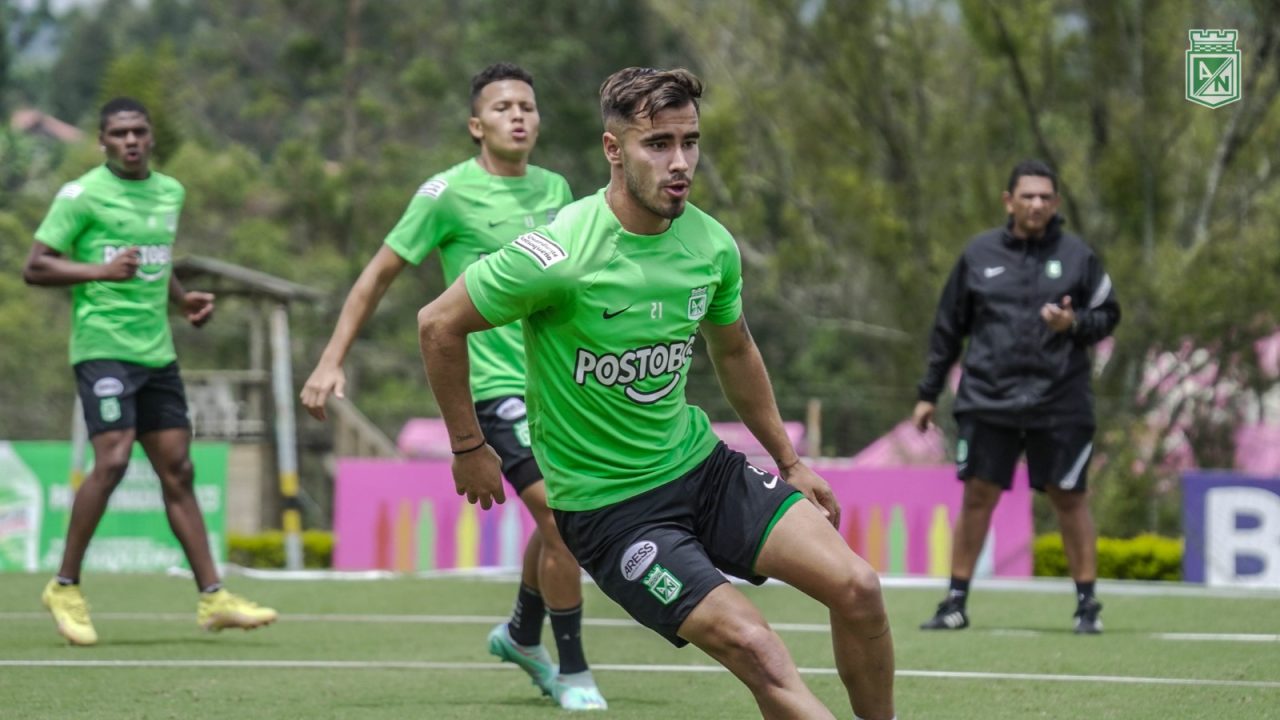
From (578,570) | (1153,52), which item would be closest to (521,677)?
(578,570)

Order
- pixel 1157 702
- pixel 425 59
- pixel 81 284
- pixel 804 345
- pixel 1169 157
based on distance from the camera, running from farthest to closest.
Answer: pixel 425 59
pixel 804 345
pixel 1169 157
pixel 81 284
pixel 1157 702

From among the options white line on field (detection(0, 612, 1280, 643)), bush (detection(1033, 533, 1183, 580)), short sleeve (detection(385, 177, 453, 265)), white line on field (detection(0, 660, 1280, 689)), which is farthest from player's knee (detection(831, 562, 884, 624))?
bush (detection(1033, 533, 1183, 580))

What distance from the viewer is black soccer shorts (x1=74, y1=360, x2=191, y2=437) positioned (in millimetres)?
8469

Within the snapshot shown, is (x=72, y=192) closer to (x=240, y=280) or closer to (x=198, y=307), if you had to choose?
(x=198, y=307)

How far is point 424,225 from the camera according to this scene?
6848 mm

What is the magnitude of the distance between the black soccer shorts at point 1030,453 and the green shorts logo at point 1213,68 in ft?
5.88

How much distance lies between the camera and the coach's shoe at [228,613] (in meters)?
8.31

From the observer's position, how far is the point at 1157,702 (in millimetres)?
6246

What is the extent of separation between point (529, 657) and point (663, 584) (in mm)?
2401

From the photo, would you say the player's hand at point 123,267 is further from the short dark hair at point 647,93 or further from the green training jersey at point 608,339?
the short dark hair at point 647,93

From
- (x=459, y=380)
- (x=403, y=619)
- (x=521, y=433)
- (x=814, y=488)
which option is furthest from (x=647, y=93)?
(x=403, y=619)

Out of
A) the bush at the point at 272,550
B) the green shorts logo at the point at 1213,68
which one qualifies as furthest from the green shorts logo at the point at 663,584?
the bush at the point at 272,550

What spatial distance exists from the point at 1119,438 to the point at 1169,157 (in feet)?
11.4

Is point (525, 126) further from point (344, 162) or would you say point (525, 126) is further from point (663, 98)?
point (344, 162)
